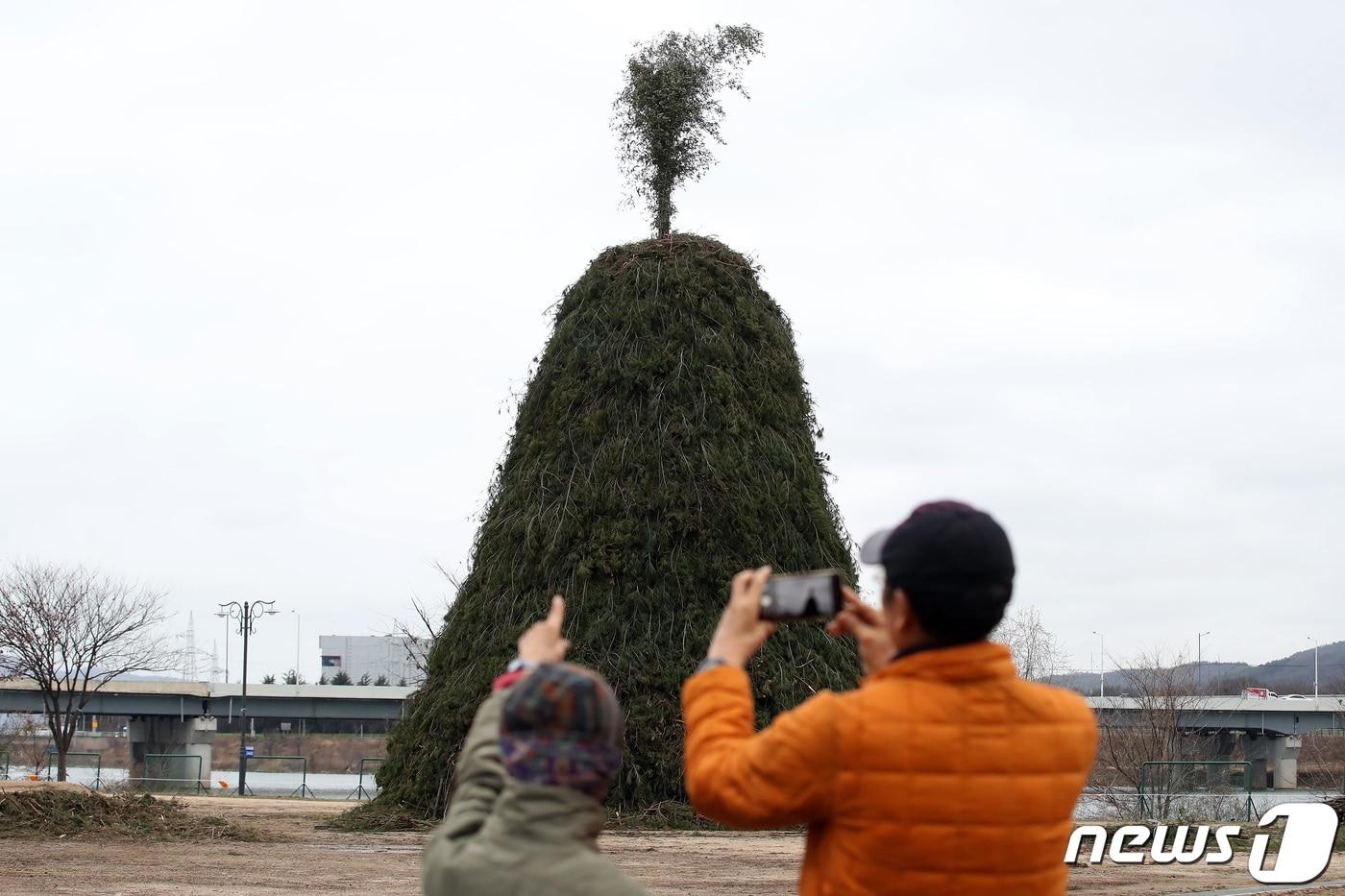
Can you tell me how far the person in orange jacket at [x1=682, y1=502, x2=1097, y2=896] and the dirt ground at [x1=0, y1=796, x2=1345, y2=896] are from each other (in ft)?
26.4

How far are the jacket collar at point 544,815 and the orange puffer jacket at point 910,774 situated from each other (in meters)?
0.20

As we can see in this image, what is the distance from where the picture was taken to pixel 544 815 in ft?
7.72

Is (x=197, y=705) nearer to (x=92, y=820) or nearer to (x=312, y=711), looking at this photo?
(x=312, y=711)

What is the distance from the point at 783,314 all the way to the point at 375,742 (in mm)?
68514

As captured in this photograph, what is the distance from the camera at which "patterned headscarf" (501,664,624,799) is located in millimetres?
2342

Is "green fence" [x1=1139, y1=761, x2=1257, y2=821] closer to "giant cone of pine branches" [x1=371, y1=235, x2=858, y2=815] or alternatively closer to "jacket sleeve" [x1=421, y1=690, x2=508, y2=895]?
"giant cone of pine branches" [x1=371, y1=235, x2=858, y2=815]

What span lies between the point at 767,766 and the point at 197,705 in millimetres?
66658

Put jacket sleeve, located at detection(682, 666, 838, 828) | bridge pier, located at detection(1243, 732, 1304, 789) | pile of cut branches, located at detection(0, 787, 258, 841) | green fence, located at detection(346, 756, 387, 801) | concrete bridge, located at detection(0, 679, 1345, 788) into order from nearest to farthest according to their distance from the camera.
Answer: jacket sleeve, located at detection(682, 666, 838, 828)
pile of cut branches, located at detection(0, 787, 258, 841)
green fence, located at detection(346, 756, 387, 801)
concrete bridge, located at detection(0, 679, 1345, 788)
bridge pier, located at detection(1243, 732, 1304, 789)

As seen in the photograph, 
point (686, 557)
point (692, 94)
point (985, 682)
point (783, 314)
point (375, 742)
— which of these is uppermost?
point (692, 94)

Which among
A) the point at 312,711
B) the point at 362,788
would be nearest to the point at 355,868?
the point at 362,788

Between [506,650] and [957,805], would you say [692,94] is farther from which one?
[957,805]

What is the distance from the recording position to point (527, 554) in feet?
54.8

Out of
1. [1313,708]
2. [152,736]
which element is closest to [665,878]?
[1313,708]

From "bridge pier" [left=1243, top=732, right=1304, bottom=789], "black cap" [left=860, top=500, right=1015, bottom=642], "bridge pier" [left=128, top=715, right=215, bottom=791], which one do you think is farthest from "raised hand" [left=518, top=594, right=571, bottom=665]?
"bridge pier" [left=128, top=715, right=215, bottom=791]
